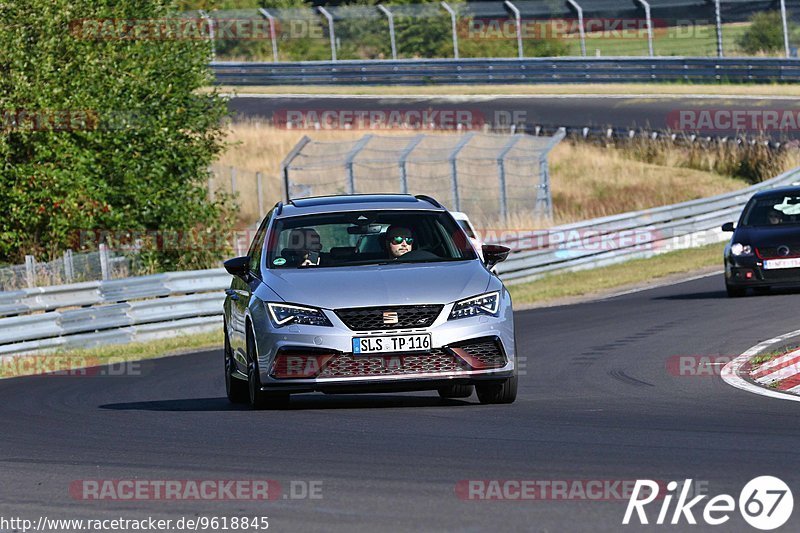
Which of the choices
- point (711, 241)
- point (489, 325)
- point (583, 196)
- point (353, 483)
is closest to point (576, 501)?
point (353, 483)

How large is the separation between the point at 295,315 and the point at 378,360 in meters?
0.67

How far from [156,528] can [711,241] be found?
2665 centimetres

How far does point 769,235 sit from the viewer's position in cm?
2116

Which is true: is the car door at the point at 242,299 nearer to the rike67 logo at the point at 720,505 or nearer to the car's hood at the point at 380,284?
the car's hood at the point at 380,284

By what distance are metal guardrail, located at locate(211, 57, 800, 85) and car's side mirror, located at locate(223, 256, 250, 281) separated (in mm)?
37883

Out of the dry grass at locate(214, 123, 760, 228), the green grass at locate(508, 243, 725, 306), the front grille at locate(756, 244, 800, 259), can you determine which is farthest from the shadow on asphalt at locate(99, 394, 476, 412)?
the dry grass at locate(214, 123, 760, 228)

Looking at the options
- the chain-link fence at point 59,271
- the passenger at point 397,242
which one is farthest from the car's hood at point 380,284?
the chain-link fence at point 59,271

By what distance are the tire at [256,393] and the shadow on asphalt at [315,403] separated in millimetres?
97

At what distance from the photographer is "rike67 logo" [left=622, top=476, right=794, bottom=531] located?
253 inches

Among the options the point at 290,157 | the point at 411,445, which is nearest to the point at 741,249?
the point at 411,445

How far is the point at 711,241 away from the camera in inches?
1270

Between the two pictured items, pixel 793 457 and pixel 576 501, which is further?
pixel 793 457

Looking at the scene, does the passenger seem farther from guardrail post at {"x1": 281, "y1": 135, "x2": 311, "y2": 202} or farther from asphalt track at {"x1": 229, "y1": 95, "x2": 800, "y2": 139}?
asphalt track at {"x1": 229, "y1": 95, "x2": 800, "y2": 139}

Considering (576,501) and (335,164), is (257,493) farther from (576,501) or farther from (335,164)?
(335,164)
